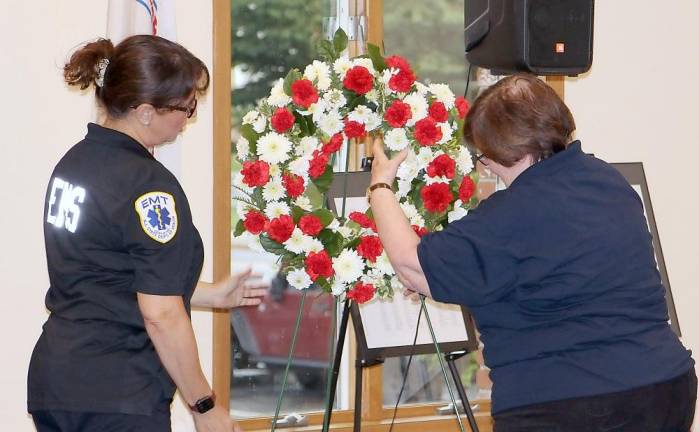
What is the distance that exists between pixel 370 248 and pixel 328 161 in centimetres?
27

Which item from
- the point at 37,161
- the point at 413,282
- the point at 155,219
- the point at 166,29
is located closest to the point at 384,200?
the point at 413,282

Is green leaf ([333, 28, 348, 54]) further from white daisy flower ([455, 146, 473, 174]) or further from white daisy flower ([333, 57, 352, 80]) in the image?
white daisy flower ([455, 146, 473, 174])

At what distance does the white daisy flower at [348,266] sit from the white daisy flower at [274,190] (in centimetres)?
23

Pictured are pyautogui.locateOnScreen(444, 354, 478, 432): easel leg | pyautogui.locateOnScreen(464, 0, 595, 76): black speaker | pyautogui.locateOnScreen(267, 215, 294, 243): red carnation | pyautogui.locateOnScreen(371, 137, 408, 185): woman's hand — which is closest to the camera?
pyautogui.locateOnScreen(371, 137, 408, 185): woman's hand

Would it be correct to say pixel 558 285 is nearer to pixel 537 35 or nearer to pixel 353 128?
pixel 353 128

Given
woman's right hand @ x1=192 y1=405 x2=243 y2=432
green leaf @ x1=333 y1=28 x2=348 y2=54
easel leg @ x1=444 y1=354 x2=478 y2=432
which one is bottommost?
easel leg @ x1=444 y1=354 x2=478 y2=432

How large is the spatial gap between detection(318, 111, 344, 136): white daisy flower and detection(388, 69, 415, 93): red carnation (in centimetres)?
17

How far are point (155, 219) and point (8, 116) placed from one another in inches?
71.2

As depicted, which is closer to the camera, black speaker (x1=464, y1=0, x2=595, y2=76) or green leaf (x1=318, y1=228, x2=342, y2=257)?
green leaf (x1=318, y1=228, x2=342, y2=257)

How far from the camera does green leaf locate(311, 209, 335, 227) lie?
2.67m

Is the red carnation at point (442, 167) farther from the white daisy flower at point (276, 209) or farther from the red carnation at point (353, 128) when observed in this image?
the white daisy flower at point (276, 209)

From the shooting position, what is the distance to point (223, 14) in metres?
3.87

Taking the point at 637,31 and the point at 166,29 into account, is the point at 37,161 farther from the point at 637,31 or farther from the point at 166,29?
the point at 637,31

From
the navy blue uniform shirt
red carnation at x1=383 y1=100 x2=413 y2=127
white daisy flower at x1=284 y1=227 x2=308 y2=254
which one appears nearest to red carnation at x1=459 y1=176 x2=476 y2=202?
red carnation at x1=383 y1=100 x2=413 y2=127
